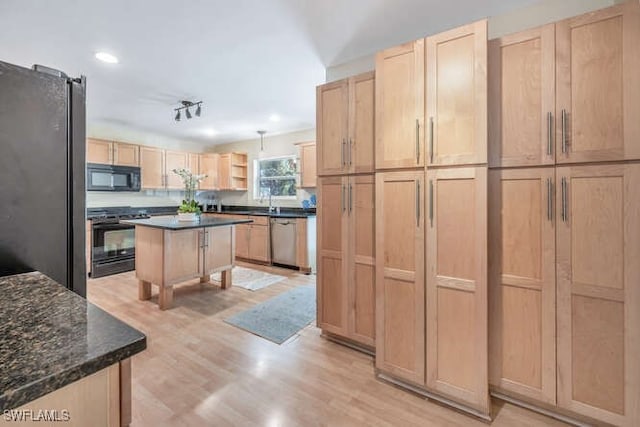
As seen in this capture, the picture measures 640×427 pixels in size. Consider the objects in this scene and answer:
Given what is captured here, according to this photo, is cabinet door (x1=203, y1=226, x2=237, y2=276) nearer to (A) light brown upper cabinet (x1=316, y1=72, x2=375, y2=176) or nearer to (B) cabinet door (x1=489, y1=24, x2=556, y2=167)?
(A) light brown upper cabinet (x1=316, y1=72, x2=375, y2=176)

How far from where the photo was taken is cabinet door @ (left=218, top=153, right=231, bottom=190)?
20.3 ft

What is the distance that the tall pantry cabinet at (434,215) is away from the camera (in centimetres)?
164

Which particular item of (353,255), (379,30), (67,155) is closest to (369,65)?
(379,30)

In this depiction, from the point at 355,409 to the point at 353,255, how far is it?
1.02m

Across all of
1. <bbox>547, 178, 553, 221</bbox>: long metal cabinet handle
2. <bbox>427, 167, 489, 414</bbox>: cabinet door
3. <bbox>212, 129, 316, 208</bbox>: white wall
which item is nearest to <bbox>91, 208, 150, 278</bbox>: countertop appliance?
<bbox>212, 129, 316, 208</bbox>: white wall

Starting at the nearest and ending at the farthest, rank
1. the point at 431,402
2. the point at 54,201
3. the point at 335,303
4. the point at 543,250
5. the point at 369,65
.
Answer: the point at 54,201, the point at 543,250, the point at 431,402, the point at 335,303, the point at 369,65

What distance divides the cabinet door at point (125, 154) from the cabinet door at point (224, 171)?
1.58 meters

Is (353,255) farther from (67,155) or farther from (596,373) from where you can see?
(67,155)

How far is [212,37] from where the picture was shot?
2367 mm

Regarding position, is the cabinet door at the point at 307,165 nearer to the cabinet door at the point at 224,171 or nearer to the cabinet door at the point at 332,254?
the cabinet door at the point at 224,171

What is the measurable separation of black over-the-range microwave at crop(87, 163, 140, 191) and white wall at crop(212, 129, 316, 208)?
2.00m

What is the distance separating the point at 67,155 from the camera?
1.26m

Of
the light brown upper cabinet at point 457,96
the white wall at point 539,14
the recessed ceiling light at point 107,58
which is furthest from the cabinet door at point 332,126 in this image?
the recessed ceiling light at point 107,58

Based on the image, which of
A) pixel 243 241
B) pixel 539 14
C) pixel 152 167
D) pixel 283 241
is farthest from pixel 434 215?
pixel 152 167
